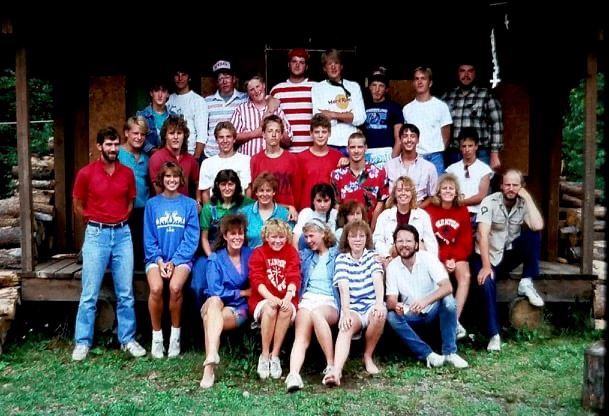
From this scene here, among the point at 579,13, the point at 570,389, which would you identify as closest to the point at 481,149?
the point at 579,13

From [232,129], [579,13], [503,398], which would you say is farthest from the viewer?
[579,13]

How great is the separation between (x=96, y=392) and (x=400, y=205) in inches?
109

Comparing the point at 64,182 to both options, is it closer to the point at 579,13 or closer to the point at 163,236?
the point at 163,236

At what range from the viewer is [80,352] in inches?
236

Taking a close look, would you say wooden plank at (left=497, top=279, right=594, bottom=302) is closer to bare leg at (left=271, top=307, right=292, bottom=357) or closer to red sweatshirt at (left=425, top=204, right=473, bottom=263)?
red sweatshirt at (left=425, top=204, right=473, bottom=263)

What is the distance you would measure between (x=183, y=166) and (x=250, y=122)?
813 millimetres

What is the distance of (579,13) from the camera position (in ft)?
23.3

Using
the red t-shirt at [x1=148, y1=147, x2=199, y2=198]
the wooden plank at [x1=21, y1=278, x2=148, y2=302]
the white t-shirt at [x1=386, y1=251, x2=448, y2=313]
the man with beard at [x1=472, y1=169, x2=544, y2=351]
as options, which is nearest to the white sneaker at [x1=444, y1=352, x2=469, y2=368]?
the white t-shirt at [x1=386, y1=251, x2=448, y2=313]

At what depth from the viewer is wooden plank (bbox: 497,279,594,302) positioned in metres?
6.61

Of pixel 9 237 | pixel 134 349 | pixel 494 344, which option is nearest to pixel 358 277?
pixel 494 344

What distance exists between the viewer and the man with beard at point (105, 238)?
5977 mm

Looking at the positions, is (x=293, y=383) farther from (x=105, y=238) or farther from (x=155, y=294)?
(x=105, y=238)

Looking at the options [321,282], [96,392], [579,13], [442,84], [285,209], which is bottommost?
[96,392]

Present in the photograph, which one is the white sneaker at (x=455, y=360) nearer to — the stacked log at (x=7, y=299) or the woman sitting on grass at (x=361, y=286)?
the woman sitting on grass at (x=361, y=286)
